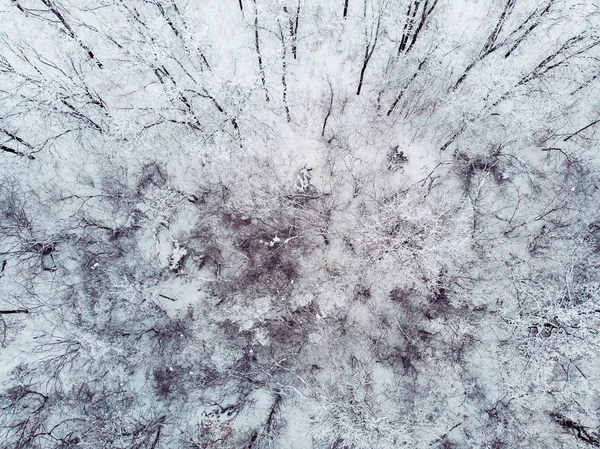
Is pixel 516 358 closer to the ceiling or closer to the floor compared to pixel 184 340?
closer to the ceiling

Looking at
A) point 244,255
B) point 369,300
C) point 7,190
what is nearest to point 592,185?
point 369,300

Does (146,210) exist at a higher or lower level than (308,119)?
lower

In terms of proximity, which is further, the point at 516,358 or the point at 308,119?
the point at 308,119

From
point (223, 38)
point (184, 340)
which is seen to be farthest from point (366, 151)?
point (184, 340)

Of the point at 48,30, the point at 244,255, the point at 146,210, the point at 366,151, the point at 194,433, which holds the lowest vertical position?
the point at 194,433

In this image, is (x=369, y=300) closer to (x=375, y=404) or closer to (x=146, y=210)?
(x=375, y=404)

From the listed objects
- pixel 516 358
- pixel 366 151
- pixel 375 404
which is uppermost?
pixel 366 151

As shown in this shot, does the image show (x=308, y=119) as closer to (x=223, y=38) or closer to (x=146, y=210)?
(x=223, y=38)
